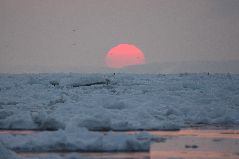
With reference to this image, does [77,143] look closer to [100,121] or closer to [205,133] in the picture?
[100,121]

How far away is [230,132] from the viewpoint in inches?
375

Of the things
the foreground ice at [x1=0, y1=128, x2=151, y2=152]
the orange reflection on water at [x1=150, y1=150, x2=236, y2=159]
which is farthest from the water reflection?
the foreground ice at [x1=0, y1=128, x2=151, y2=152]

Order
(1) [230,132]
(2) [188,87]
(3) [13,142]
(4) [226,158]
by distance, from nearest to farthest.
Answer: (4) [226,158] → (3) [13,142] → (1) [230,132] → (2) [188,87]

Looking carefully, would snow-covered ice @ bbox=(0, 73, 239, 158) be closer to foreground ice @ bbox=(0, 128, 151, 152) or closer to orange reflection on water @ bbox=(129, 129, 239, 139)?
foreground ice @ bbox=(0, 128, 151, 152)

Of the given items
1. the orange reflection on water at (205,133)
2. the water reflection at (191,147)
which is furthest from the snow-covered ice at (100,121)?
the orange reflection on water at (205,133)

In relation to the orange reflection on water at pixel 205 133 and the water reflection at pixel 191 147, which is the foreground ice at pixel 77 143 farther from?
the orange reflection on water at pixel 205 133

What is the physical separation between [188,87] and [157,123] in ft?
47.5

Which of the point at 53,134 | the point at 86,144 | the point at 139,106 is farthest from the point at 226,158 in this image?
the point at 139,106

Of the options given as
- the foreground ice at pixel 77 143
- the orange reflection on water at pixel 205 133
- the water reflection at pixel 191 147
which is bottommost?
the orange reflection on water at pixel 205 133

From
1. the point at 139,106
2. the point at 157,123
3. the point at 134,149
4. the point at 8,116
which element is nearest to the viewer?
the point at 134,149

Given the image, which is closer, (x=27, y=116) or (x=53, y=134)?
(x=53, y=134)

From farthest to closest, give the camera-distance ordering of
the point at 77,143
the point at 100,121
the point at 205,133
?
the point at 100,121, the point at 205,133, the point at 77,143

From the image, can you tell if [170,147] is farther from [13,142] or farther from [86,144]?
[13,142]

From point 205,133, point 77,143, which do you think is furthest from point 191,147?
point 205,133
